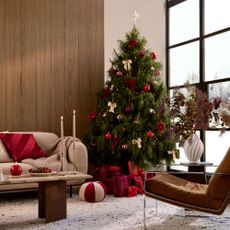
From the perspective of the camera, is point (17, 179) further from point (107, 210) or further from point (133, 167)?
point (133, 167)

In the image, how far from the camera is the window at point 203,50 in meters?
5.66

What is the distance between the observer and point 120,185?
5270mm

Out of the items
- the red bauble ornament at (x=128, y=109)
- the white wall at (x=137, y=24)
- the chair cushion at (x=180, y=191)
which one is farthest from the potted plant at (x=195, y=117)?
the white wall at (x=137, y=24)

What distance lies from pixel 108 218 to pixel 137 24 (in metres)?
3.65

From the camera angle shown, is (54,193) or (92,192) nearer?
(54,193)

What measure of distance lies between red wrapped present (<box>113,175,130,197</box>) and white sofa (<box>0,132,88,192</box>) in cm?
42

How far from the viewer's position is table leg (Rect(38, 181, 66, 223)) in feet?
12.4

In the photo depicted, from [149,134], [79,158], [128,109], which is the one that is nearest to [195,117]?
[149,134]

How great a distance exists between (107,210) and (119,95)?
1.77 m

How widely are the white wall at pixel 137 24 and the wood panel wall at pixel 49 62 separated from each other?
0.11 m

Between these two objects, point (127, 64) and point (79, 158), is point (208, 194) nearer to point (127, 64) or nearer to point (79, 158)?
point (79, 158)

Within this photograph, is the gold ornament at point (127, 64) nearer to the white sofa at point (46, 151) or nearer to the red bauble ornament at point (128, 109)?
the red bauble ornament at point (128, 109)

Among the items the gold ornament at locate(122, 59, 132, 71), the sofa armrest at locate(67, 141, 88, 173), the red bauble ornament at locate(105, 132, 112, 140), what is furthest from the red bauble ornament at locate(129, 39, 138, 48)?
the sofa armrest at locate(67, 141, 88, 173)

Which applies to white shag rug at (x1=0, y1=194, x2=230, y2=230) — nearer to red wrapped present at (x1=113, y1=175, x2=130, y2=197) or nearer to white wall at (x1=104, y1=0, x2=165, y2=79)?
red wrapped present at (x1=113, y1=175, x2=130, y2=197)
